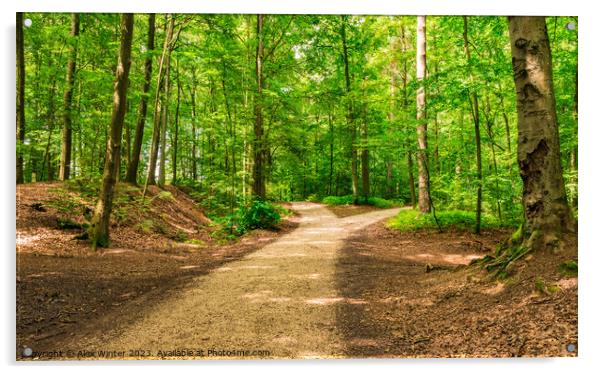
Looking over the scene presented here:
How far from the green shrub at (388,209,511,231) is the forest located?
1.9 inches

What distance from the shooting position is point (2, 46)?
3.62 m

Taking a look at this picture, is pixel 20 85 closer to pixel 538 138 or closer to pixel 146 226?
pixel 146 226

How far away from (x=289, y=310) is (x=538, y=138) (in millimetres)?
3151

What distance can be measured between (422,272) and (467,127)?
21.3 ft

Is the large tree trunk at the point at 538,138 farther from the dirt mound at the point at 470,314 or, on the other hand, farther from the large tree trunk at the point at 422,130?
the large tree trunk at the point at 422,130

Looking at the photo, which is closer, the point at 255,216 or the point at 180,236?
the point at 180,236

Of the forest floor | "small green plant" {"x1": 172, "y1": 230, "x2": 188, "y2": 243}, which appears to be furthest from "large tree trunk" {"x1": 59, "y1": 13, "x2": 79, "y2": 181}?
the forest floor

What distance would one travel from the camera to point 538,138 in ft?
11.8

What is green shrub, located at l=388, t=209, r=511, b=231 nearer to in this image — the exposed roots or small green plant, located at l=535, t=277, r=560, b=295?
the exposed roots

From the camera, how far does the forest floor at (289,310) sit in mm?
2852

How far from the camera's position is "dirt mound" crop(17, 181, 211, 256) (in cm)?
595

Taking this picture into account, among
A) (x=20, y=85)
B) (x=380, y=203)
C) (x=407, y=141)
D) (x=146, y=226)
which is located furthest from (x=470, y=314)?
A: (x=380, y=203)

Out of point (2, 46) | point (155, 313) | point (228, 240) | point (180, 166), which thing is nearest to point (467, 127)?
point (228, 240)

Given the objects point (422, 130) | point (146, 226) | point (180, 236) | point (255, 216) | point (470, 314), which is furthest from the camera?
point (255, 216)
